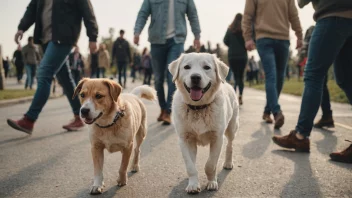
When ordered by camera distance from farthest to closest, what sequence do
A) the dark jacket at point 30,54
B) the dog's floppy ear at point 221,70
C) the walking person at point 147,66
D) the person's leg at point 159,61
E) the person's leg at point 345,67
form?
Result: the walking person at point 147,66, the dark jacket at point 30,54, the person's leg at point 159,61, the person's leg at point 345,67, the dog's floppy ear at point 221,70

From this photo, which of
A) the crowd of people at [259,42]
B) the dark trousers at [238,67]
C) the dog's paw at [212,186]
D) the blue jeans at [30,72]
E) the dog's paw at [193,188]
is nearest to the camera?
the dog's paw at [193,188]

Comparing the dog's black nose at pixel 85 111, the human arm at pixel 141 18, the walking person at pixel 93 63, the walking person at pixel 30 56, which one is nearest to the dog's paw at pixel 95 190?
the dog's black nose at pixel 85 111

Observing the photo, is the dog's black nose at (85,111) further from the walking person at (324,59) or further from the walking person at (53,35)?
the walking person at (53,35)

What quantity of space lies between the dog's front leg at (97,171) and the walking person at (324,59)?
7.62 ft

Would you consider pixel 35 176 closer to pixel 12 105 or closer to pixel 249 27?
pixel 249 27

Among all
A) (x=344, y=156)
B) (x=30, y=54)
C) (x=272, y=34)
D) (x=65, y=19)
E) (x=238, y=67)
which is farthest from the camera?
(x=30, y=54)

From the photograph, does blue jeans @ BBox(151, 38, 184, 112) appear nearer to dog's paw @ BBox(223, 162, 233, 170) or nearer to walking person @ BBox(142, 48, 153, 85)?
dog's paw @ BBox(223, 162, 233, 170)

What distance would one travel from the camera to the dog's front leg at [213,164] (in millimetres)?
3025

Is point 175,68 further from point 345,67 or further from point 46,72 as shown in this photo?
point 46,72

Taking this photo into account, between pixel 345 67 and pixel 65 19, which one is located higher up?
pixel 65 19

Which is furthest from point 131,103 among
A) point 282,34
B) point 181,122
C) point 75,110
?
point 282,34

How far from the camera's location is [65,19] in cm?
582

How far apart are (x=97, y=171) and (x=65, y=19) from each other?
3.55 meters

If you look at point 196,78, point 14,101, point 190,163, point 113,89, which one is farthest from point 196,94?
point 14,101
